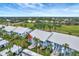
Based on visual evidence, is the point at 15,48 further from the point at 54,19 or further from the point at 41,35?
the point at 54,19

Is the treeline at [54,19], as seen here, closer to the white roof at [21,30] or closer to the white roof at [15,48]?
the white roof at [21,30]

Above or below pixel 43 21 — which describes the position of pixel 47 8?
above

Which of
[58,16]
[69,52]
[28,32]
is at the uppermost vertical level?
[58,16]

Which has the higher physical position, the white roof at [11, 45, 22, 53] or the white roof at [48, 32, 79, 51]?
the white roof at [48, 32, 79, 51]

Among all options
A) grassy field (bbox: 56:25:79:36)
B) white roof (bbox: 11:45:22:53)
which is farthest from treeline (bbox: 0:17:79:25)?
white roof (bbox: 11:45:22:53)

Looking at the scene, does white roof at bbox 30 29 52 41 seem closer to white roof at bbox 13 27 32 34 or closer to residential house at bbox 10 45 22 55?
white roof at bbox 13 27 32 34

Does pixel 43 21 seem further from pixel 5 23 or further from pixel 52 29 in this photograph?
pixel 5 23

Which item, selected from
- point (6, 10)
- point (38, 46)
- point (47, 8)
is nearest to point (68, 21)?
point (47, 8)

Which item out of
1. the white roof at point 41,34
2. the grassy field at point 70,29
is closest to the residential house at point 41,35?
the white roof at point 41,34
